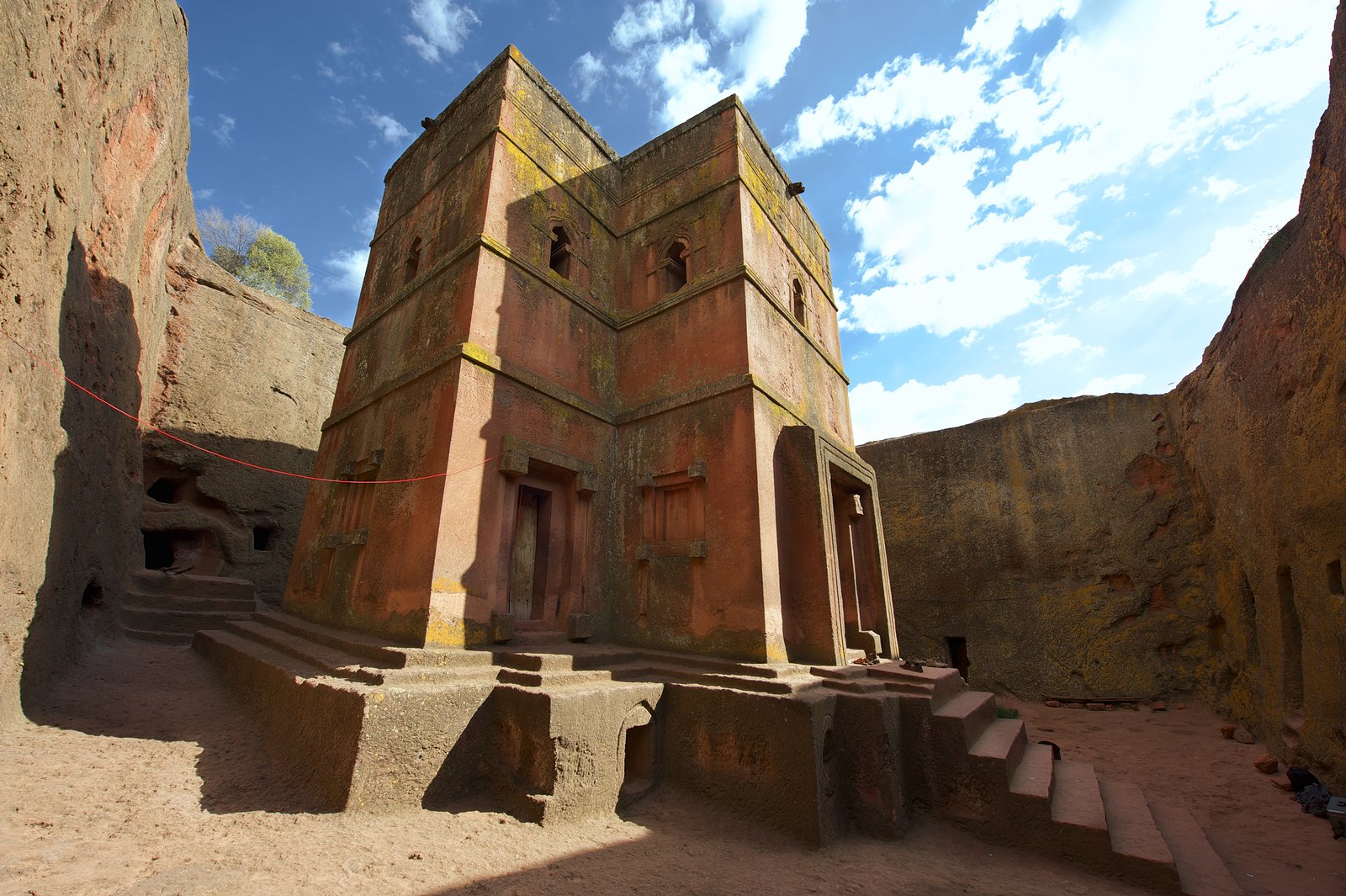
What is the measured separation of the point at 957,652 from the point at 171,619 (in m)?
14.0

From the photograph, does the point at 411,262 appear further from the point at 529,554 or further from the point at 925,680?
the point at 925,680

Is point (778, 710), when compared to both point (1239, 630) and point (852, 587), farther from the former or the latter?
point (1239, 630)

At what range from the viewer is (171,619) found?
865 cm

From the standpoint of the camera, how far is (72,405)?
616 centimetres

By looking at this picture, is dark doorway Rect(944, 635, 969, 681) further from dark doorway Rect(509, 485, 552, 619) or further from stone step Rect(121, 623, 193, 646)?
stone step Rect(121, 623, 193, 646)

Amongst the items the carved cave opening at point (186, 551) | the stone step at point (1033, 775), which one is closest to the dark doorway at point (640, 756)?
the stone step at point (1033, 775)

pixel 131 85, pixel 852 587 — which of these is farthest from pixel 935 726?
pixel 131 85

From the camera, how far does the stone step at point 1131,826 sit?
4.27 m

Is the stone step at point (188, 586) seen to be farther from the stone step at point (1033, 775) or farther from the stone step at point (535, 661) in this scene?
the stone step at point (1033, 775)

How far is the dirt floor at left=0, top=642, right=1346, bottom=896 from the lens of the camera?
3195 mm

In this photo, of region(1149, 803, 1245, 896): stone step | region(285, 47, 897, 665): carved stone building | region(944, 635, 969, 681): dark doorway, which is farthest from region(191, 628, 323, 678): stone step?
region(944, 635, 969, 681): dark doorway

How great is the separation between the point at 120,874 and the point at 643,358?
7.07 m

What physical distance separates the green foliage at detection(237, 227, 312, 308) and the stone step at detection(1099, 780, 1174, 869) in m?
27.1

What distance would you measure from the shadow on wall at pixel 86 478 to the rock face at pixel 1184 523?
42.3 ft
